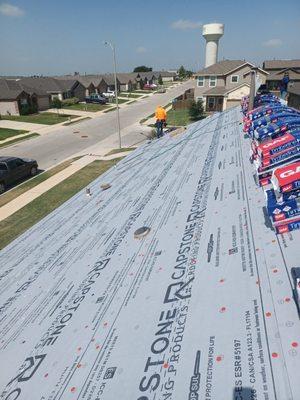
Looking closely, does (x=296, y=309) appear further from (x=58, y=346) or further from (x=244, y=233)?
(x=58, y=346)

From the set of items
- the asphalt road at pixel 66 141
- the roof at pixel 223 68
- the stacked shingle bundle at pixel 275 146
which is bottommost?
the asphalt road at pixel 66 141

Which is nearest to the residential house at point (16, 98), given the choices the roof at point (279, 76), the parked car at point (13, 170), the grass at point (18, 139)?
the grass at point (18, 139)

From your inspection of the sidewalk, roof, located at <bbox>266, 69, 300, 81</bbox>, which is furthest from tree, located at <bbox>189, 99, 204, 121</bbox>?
the sidewalk

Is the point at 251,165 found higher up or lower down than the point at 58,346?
higher up

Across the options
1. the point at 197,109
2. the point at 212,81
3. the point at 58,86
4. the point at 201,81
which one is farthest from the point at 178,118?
the point at 58,86

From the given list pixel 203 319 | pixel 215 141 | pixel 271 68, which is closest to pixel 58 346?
pixel 203 319

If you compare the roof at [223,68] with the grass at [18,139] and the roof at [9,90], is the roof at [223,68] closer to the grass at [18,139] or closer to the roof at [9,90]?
the grass at [18,139]
